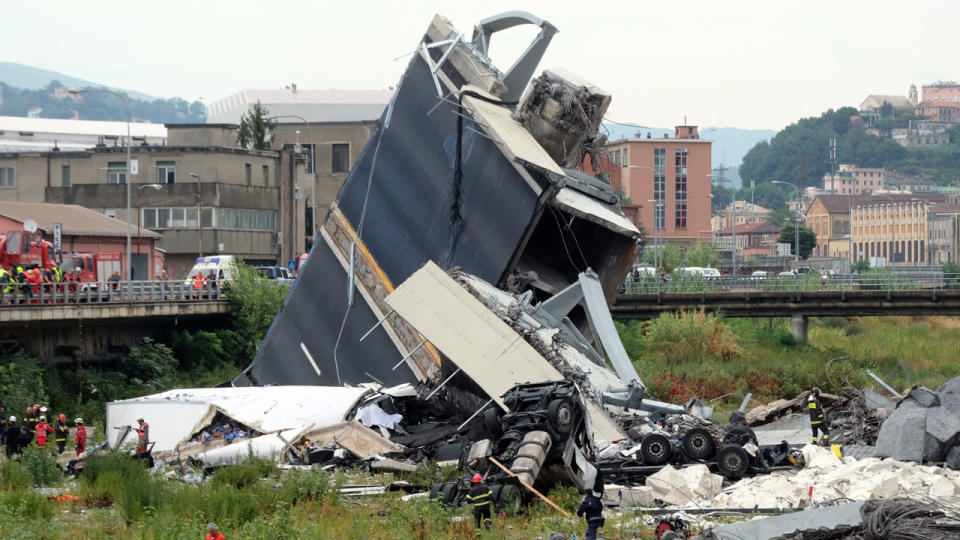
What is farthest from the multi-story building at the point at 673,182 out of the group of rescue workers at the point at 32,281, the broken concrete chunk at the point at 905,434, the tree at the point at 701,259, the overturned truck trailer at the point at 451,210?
the broken concrete chunk at the point at 905,434

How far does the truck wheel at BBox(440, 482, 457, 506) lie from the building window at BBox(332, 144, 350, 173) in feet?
177

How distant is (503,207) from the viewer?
2884cm

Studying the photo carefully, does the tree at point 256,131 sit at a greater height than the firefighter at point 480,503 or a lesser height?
greater

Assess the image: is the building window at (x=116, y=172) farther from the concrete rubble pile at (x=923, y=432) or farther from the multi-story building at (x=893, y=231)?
the multi-story building at (x=893, y=231)

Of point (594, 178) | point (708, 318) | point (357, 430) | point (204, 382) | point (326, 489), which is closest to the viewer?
point (326, 489)

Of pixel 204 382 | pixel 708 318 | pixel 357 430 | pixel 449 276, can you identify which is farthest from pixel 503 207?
pixel 708 318

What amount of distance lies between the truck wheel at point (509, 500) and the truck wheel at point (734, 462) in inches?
182

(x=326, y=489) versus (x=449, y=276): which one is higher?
(x=449, y=276)

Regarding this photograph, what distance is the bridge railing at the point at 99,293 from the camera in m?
34.9

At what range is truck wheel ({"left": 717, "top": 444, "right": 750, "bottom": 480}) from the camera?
69.4 feet

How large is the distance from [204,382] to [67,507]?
68.1 ft

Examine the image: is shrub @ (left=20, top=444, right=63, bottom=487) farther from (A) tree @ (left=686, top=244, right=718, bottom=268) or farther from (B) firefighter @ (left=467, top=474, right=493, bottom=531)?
(A) tree @ (left=686, top=244, right=718, bottom=268)

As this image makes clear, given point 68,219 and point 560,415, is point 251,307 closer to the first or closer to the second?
point 68,219

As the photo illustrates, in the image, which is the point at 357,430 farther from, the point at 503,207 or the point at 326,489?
the point at 503,207
